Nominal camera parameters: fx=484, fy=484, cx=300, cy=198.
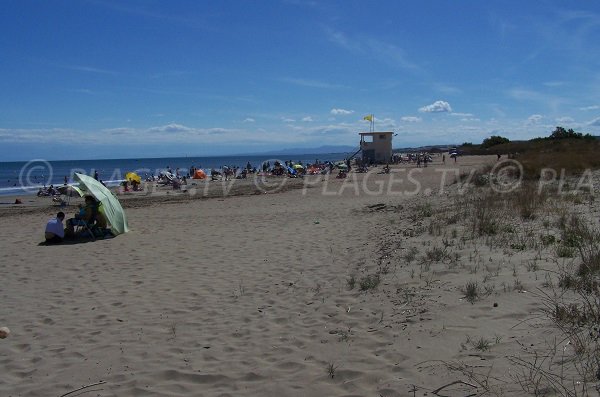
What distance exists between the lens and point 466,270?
583 cm

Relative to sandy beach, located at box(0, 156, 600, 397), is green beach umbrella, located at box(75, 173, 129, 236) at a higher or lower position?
higher

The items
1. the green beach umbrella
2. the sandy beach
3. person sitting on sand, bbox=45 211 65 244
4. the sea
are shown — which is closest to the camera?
the sandy beach

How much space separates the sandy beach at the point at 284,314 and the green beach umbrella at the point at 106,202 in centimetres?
163

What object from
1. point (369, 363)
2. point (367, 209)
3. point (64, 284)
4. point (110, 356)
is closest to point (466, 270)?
point (369, 363)

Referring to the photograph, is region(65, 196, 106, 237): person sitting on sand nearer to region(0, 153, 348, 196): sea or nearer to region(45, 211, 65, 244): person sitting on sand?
region(45, 211, 65, 244): person sitting on sand

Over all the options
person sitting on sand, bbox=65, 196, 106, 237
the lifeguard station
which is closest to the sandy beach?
person sitting on sand, bbox=65, 196, 106, 237

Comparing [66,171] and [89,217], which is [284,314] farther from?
[66,171]

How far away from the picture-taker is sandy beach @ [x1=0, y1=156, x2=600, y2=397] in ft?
12.1

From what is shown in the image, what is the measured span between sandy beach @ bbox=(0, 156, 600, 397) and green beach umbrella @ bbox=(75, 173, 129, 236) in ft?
5.34

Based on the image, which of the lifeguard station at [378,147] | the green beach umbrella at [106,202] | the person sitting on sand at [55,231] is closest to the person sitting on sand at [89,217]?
the green beach umbrella at [106,202]

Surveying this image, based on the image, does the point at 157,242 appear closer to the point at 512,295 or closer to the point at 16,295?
the point at 16,295

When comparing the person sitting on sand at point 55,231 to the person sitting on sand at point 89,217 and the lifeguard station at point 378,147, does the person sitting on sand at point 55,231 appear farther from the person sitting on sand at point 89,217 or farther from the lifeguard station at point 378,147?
the lifeguard station at point 378,147

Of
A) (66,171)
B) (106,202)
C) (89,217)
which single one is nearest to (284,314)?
(106,202)

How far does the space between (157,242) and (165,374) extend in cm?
707
